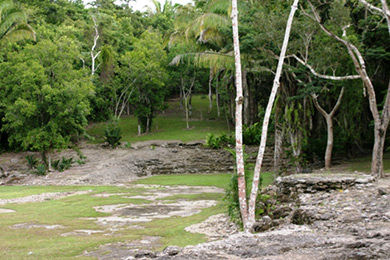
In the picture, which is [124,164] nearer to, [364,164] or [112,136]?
[112,136]

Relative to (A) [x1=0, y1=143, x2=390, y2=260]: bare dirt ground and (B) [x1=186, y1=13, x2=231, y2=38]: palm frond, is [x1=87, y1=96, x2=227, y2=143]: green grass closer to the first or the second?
(B) [x1=186, y1=13, x2=231, y2=38]: palm frond

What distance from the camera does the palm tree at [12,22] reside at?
30.1 m

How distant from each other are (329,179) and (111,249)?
676cm

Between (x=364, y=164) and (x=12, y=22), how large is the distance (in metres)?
24.3

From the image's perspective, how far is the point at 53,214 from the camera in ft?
49.1

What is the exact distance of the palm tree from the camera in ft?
98.7

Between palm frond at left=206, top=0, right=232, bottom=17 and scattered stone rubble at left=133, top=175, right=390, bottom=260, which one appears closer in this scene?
scattered stone rubble at left=133, top=175, right=390, bottom=260

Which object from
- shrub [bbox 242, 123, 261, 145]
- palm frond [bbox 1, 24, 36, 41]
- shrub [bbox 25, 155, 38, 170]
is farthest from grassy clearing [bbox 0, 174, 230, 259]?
shrub [bbox 242, 123, 261, 145]

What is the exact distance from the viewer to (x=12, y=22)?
99.6ft

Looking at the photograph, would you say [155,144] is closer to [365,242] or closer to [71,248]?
[71,248]

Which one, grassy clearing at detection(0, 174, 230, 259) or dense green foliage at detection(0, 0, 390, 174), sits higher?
dense green foliage at detection(0, 0, 390, 174)

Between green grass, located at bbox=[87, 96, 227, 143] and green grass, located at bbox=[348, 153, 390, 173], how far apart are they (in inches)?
703

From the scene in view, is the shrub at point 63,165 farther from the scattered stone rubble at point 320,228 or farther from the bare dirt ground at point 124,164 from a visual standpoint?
the scattered stone rubble at point 320,228

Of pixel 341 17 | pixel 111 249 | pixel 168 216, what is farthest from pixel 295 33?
pixel 111 249
